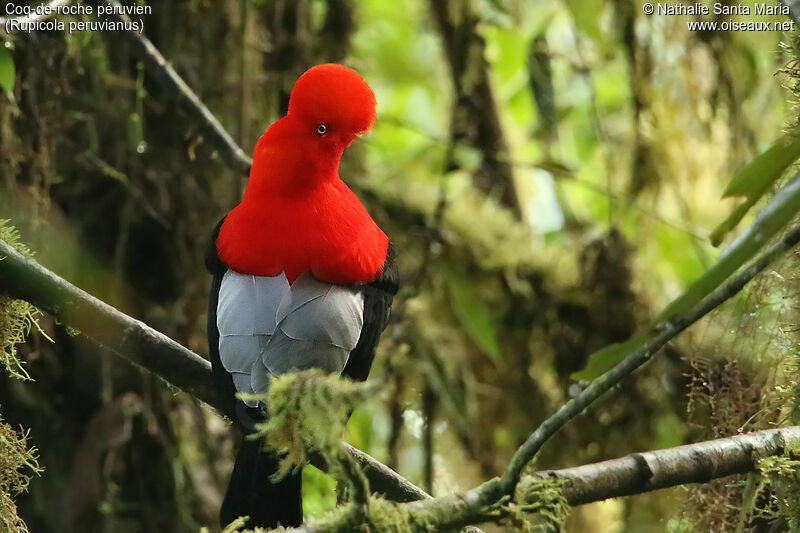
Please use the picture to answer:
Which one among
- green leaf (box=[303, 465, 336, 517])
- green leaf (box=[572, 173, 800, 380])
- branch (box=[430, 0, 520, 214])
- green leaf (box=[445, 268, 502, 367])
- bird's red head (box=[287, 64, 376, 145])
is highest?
branch (box=[430, 0, 520, 214])

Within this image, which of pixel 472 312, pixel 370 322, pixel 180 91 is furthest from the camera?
pixel 472 312

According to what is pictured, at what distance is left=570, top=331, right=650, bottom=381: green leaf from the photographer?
1.28 meters

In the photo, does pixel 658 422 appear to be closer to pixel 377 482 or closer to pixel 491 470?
pixel 491 470

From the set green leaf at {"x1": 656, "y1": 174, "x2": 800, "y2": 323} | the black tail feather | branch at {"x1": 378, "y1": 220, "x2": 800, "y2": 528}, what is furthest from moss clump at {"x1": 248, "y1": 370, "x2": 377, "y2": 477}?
the black tail feather

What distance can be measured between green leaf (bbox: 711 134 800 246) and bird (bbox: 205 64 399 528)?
0.76m

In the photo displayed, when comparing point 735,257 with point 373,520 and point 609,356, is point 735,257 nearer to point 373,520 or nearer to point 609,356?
point 609,356

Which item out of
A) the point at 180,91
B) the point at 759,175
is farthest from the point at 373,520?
the point at 180,91

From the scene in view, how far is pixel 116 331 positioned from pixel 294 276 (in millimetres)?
391

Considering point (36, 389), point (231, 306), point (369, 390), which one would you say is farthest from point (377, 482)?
point (36, 389)

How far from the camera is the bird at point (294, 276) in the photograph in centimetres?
173

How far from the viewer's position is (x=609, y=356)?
4.33 ft

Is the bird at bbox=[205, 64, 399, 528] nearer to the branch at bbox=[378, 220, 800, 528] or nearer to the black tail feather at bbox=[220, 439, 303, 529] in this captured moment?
the black tail feather at bbox=[220, 439, 303, 529]

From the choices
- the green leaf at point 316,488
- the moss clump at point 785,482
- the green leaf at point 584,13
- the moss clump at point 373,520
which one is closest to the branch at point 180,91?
the green leaf at point 316,488

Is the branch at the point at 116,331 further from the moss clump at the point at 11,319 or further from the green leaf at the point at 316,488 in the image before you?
the green leaf at the point at 316,488
